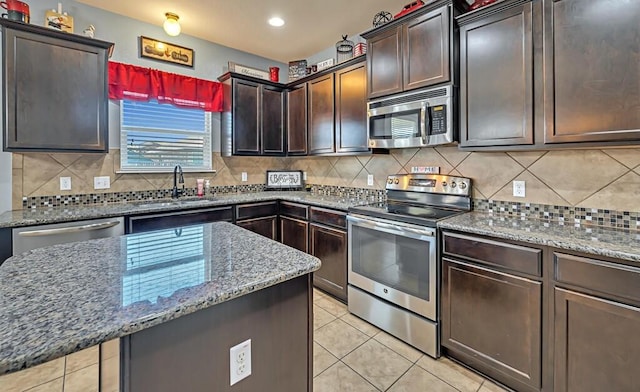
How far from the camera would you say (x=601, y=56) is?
1.63 metres

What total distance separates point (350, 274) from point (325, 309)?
44 cm

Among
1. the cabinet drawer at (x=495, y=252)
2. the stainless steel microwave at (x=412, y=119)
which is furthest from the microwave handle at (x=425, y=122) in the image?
the cabinet drawer at (x=495, y=252)

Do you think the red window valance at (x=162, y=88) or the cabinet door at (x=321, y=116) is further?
the cabinet door at (x=321, y=116)

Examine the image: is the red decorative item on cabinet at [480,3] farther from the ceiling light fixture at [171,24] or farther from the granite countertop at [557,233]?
the ceiling light fixture at [171,24]

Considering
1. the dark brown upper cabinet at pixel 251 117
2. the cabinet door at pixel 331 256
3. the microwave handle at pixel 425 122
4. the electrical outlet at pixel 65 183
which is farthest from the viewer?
the dark brown upper cabinet at pixel 251 117

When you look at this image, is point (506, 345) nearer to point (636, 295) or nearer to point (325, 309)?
point (636, 295)

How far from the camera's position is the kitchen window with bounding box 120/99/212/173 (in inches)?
123

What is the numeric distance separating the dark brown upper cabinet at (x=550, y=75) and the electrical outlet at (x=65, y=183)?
11.3 ft

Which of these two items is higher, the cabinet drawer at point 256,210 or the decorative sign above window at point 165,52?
the decorative sign above window at point 165,52

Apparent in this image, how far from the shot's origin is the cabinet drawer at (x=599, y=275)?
53.1 inches

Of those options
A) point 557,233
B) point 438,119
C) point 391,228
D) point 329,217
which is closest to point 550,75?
point 438,119

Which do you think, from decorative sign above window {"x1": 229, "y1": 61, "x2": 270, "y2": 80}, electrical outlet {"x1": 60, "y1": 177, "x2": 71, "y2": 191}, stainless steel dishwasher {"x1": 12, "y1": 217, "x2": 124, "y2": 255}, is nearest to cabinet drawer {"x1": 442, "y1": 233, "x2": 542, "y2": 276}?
stainless steel dishwasher {"x1": 12, "y1": 217, "x2": 124, "y2": 255}

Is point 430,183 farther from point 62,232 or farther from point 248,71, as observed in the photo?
point 62,232

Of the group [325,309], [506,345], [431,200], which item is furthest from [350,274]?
[506,345]
